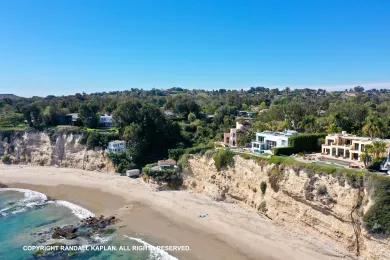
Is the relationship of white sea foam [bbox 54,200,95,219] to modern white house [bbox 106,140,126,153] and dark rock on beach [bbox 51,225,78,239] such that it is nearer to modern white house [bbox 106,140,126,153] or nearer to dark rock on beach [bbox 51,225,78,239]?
dark rock on beach [bbox 51,225,78,239]

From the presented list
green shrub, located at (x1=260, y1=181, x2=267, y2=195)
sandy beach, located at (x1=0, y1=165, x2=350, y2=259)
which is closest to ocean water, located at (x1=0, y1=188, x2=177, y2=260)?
sandy beach, located at (x1=0, y1=165, x2=350, y2=259)

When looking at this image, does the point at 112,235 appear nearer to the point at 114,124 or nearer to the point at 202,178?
the point at 202,178

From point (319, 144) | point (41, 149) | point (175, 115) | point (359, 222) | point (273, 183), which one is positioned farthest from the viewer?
point (175, 115)

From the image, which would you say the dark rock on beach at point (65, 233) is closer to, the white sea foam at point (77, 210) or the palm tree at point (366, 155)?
the white sea foam at point (77, 210)

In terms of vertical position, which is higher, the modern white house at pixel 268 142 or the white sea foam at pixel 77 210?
the modern white house at pixel 268 142

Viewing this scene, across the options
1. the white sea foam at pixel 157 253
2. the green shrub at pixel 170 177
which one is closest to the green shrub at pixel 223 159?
the green shrub at pixel 170 177

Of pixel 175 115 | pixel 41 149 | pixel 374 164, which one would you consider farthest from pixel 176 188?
pixel 175 115
